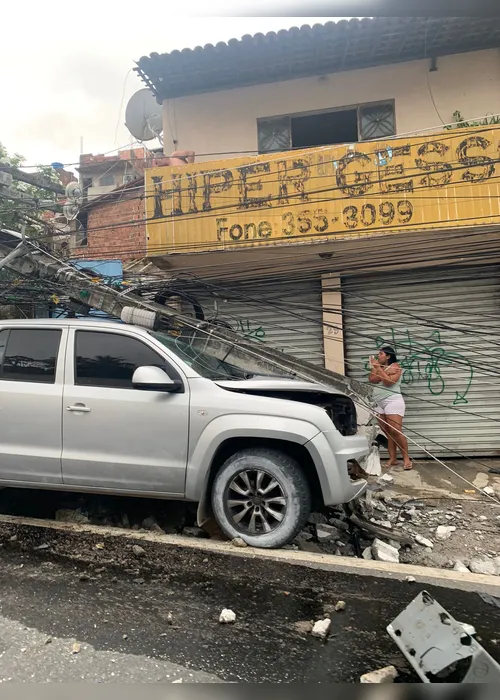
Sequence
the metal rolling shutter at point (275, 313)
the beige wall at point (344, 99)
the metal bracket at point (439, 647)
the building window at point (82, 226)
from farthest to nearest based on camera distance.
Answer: the building window at point (82, 226) → the metal rolling shutter at point (275, 313) → the beige wall at point (344, 99) → the metal bracket at point (439, 647)

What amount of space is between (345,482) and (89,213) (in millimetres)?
12416

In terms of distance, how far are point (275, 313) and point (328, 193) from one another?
90.3 inches

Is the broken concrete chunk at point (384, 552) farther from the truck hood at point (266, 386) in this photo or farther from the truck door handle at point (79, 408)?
the truck door handle at point (79, 408)

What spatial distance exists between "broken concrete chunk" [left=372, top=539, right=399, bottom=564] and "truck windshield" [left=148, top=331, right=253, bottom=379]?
1.82 meters

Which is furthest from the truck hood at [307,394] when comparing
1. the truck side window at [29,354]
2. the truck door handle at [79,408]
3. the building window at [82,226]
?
the building window at [82,226]

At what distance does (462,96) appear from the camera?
25.1 feet

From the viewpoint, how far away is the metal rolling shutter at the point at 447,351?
750 cm

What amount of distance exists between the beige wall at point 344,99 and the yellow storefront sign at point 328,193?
1.50m

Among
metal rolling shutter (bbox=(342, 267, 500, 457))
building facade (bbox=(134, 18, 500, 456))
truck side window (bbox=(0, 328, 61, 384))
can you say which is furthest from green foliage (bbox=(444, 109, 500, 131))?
truck side window (bbox=(0, 328, 61, 384))

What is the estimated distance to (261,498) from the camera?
3621 mm

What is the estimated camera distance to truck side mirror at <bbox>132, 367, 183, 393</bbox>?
11.9 ft

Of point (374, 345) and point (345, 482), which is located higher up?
point (374, 345)

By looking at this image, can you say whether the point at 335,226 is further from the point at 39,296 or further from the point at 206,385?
the point at 39,296

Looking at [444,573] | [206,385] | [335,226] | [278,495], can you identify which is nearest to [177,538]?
[278,495]
